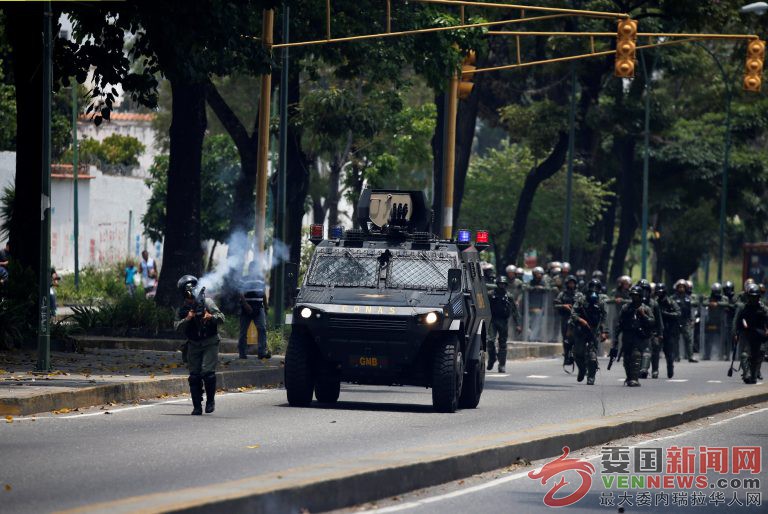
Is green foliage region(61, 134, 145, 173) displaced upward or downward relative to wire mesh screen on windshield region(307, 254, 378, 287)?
upward

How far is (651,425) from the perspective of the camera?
680 inches

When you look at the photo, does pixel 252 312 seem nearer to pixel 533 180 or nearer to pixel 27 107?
pixel 27 107

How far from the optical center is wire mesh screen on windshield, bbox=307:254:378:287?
1983cm

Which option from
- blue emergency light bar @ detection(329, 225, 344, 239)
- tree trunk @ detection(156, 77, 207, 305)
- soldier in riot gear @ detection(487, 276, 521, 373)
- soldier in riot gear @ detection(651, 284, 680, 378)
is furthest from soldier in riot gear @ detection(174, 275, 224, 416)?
soldier in riot gear @ detection(651, 284, 680, 378)

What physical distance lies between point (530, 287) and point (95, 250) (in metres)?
27.7

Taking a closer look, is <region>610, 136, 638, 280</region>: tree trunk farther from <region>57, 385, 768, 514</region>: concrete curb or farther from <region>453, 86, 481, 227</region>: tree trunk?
<region>57, 385, 768, 514</region>: concrete curb

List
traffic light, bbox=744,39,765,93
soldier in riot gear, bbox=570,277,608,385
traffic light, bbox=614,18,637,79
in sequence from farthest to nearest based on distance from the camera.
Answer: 1. soldier in riot gear, bbox=570,277,608,385
2. traffic light, bbox=744,39,765,93
3. traffic light, bbox=614,18,637,79

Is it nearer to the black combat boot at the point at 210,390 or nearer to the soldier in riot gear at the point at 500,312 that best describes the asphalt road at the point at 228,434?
the black combat boot at the point at 210,390

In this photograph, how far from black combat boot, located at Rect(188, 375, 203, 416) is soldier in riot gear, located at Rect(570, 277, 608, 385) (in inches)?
394

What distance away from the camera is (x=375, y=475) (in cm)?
1101

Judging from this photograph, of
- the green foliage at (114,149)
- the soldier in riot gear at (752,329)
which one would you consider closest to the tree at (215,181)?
the green foliage at (114,149)

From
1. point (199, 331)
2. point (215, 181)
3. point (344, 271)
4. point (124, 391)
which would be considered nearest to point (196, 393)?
point (199, 331)

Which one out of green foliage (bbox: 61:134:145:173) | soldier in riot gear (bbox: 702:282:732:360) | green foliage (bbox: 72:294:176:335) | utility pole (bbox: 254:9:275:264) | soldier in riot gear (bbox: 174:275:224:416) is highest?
green foliage (bbox: 61:134:145:173)

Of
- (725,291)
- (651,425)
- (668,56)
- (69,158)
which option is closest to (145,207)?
(69,158)
